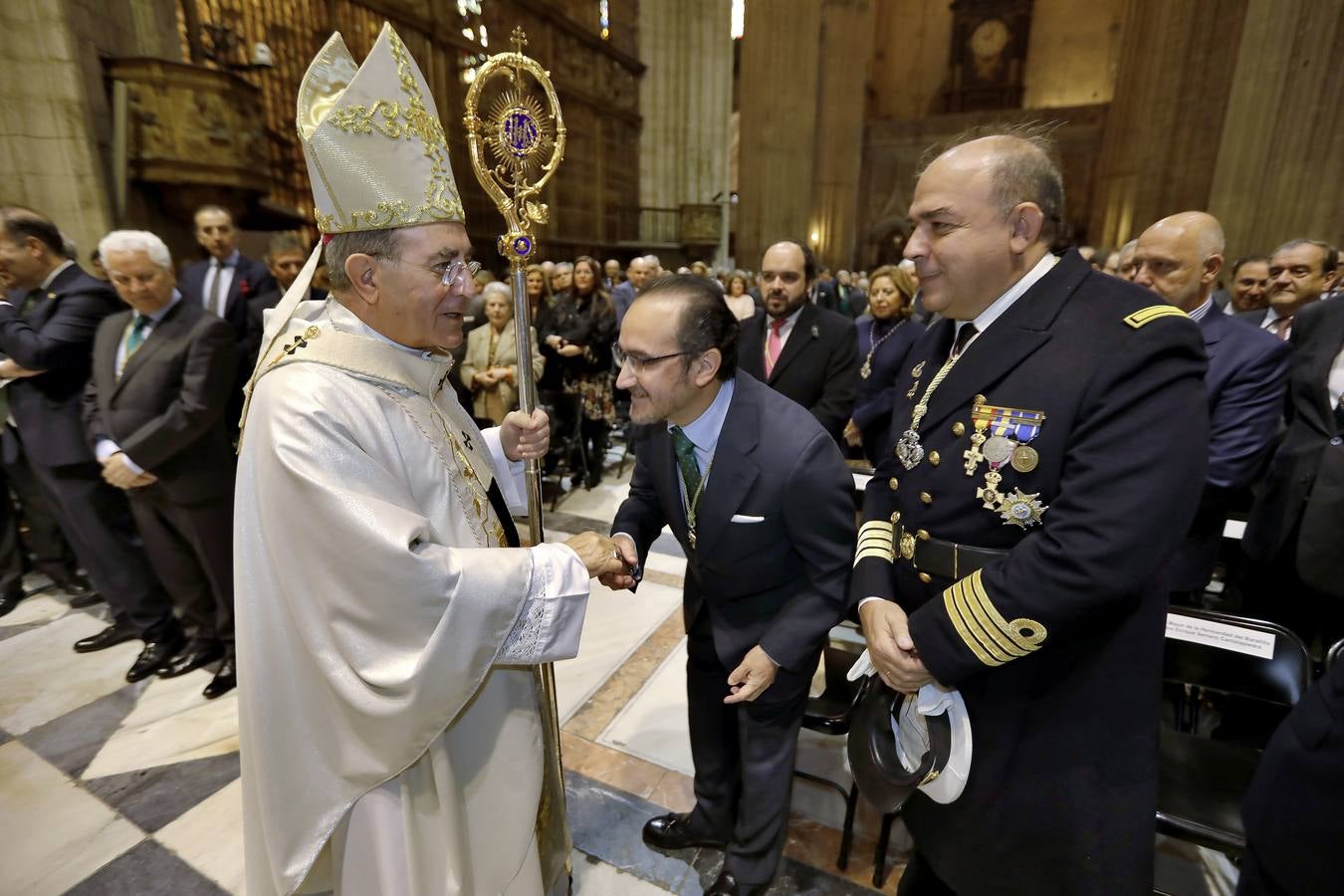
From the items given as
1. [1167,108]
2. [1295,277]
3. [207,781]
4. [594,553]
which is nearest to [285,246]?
[207,781]

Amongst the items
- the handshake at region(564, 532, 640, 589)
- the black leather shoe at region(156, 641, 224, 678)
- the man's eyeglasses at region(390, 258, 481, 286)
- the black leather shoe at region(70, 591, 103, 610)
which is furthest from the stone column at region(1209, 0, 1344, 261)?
the black leather shoe at region(70, 591, 103, 610)

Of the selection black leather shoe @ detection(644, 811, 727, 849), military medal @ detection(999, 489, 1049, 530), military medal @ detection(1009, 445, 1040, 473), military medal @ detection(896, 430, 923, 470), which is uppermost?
military medal @ detection(1009, 445, 1040, 473)

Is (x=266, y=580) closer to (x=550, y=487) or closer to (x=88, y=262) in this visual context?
(x=550, y=487)

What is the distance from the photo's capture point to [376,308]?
1322mm

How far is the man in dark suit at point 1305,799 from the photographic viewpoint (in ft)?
2.91

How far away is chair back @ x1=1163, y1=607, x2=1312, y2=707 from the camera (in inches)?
68.1

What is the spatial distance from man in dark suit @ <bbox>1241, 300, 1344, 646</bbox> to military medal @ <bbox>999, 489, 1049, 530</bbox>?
6.48 ft

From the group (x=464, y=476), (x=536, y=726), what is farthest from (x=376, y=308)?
(x=536, y=726)

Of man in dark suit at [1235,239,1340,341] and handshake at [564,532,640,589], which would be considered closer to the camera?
handshake at [564,532,640,589]

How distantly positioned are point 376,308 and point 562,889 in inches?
68.4

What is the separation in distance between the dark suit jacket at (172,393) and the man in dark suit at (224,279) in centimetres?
132

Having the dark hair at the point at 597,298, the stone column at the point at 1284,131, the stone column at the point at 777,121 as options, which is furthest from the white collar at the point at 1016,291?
the stone column at the point at 777,121

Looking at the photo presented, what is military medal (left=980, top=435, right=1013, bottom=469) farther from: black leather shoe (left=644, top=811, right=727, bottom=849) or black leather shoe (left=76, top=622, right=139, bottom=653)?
black leather shoe (left=76, top=622, right=139, bottom=653)

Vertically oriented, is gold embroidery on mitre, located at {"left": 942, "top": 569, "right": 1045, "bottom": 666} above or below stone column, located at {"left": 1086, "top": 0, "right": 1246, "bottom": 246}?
below
